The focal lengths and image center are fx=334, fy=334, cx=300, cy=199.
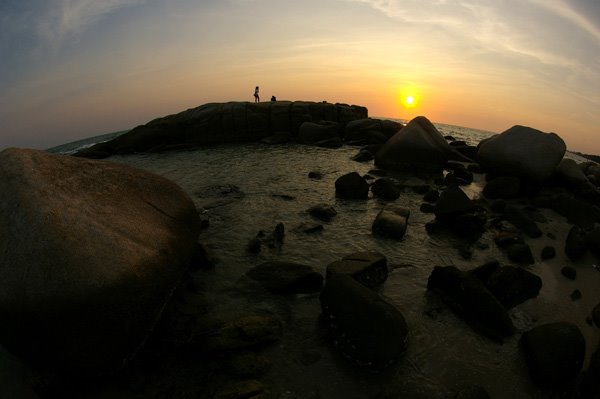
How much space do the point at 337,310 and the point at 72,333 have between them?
296 cm

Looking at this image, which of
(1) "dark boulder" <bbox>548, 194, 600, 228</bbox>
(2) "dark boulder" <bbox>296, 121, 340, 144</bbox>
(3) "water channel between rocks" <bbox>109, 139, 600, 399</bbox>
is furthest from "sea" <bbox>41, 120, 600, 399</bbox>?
(2) "dark boulder" <bbox>296, 121, 340, 144</bbox>

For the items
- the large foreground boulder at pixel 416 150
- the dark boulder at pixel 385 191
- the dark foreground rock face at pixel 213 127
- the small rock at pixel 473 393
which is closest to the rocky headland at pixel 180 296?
the small rock at pixel 473 393

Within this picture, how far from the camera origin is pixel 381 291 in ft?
17.7

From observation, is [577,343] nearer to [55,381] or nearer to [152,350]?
[152,350]

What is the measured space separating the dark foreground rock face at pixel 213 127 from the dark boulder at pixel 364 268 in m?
18.1

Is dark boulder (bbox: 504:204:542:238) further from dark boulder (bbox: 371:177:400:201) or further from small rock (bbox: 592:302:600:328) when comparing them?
dark boulder (bbox: 371:177:400:201)

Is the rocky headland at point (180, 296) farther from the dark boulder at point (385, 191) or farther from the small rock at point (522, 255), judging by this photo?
the dark boulder at point (385, 191)

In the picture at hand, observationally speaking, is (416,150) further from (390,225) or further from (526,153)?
(390,225)

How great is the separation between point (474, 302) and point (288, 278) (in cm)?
277

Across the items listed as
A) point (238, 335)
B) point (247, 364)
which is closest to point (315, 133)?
point (238, 335)

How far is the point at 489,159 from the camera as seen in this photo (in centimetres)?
1148

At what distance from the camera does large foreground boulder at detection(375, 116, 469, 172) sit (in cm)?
1277

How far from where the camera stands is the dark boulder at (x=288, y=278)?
17.5 ft

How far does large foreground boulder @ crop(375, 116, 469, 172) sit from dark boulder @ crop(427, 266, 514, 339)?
27.3 feet
